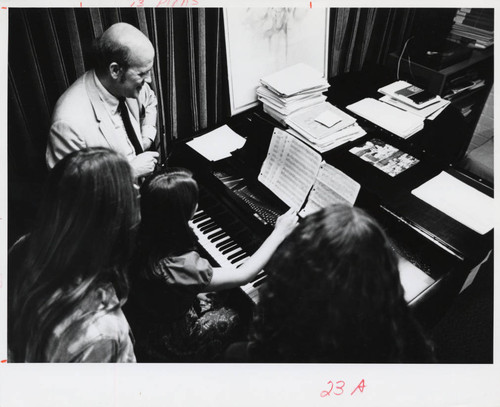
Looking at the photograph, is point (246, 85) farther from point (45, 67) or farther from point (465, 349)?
point (465, 349)

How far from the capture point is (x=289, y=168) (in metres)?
1.50

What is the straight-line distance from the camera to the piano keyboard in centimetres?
156

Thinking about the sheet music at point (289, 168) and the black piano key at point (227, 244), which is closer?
the sheet music at point (289, 168)

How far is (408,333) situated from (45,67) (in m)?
1.42

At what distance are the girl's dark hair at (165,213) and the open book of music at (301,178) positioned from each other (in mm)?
371

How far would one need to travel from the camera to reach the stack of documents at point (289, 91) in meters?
1.60

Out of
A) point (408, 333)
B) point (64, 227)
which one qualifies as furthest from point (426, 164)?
point (64, 227)

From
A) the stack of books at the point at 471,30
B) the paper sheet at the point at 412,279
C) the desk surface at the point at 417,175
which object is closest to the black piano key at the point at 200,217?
the desk surface at the point at 417,175

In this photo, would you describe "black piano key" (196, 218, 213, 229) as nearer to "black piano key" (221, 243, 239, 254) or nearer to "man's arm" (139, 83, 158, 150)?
"black piano key" (221, 243, 239, 254)

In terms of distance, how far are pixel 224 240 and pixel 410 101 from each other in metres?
1.00

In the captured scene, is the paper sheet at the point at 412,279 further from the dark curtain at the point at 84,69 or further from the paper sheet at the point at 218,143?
the dark curtain at the point at 84,69
